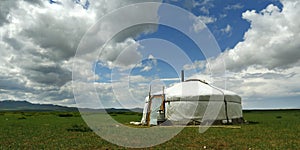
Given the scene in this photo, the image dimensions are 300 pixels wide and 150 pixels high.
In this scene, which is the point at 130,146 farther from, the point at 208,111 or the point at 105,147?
the point at 208,111

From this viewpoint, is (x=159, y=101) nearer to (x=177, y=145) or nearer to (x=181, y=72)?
(x=181, y=72)

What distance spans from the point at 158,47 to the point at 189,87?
4234mm

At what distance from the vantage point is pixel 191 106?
21188 mm

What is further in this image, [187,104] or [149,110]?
[149,110]

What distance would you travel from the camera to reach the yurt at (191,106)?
835 inches

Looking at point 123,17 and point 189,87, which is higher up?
point 123,17

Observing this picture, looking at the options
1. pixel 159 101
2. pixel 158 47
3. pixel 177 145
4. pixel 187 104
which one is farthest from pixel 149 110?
pixel 177 145

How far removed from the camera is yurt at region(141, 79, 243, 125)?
69.6 ft

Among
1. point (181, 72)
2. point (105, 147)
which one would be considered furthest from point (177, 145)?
point (181, 72)

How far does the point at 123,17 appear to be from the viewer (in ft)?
61.7

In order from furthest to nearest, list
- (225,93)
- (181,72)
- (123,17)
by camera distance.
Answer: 1. (181,72)
2. (225,93)
3. (123,17)

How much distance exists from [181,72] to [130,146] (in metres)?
16.7

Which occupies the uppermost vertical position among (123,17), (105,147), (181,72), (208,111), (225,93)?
(123,17)

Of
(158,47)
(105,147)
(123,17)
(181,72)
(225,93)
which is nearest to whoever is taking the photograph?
(105,147)
